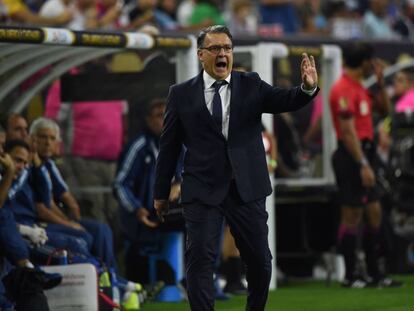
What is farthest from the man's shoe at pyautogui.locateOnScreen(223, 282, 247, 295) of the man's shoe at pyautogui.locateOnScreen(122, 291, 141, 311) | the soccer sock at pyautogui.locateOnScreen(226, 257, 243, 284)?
the man's shoe at pyautogui.locateOnScreen(122, 291, 141, 311)

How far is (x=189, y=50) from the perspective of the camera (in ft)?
38.1

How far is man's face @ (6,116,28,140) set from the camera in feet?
34.7

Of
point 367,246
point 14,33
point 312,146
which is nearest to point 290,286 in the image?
point 367,246

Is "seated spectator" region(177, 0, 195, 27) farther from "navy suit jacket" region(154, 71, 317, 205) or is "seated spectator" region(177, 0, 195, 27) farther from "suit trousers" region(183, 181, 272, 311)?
"suit trousers" region(183, 181, 272, 311)

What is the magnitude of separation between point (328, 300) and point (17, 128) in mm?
2921

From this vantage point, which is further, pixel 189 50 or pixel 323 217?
pixel 323 217

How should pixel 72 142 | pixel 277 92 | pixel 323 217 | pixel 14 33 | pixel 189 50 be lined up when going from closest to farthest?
1. pixel 277 92
2. pixel 14 33
3. pixel 189 50
4. pixel 72 142
5. pixel 323 217

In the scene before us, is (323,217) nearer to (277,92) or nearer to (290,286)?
(290,286)

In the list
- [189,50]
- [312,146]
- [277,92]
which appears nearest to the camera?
[277,92]

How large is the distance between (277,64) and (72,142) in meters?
3.04

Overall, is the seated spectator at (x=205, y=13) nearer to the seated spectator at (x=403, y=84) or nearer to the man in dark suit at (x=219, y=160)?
the seated spectator at (x=403, y=84)

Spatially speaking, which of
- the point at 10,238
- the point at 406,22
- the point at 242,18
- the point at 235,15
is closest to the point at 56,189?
the point at 10,238

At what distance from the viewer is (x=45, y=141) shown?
10.8m

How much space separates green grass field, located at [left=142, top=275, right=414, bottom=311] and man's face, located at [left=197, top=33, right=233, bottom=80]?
9.28 feet
